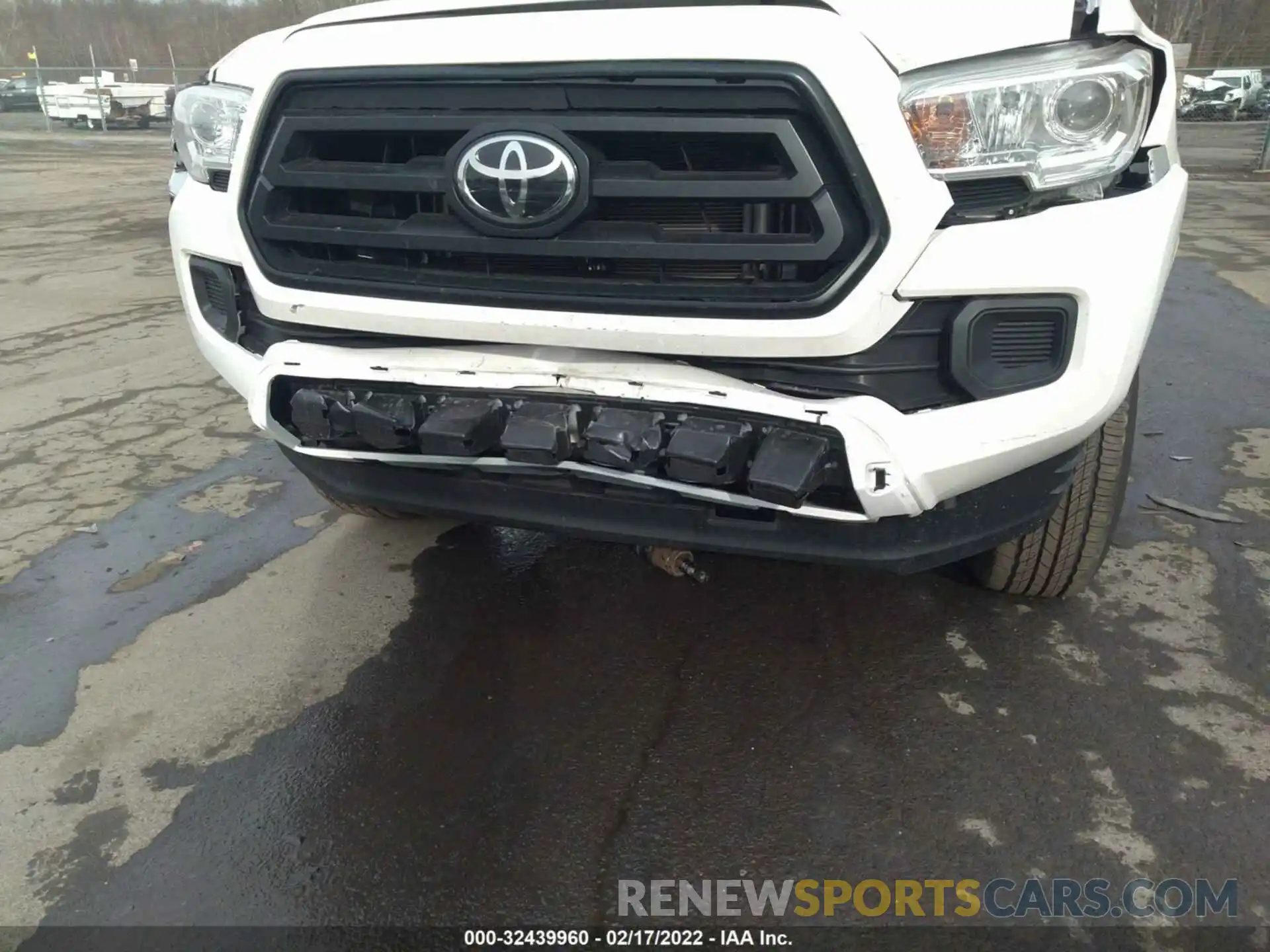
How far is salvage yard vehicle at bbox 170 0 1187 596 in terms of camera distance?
1.69 metres

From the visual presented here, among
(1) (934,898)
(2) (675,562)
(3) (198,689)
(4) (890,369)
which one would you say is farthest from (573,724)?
(4) (890,369)

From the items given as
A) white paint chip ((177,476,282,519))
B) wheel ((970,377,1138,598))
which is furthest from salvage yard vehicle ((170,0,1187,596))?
white paint chip ((177,476,282,519))

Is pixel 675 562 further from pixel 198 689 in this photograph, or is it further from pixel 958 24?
pixel 958 24

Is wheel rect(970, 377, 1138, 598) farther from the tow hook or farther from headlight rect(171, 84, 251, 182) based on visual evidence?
headlight rect(171, 84, 251, 182)

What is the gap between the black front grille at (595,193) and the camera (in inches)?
66.7

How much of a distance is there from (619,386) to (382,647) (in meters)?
1.19

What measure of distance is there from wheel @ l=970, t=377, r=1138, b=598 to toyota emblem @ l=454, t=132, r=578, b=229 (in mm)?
1371

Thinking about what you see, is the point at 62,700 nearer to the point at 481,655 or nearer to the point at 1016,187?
the point at 481,655

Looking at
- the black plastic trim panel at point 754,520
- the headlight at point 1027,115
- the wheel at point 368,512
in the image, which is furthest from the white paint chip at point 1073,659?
the wheel at point 368,512

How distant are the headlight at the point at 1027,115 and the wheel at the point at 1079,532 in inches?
31.3

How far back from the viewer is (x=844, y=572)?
9.63 ft

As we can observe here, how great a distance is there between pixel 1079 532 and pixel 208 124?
239cm

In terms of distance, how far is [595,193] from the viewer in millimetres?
1798

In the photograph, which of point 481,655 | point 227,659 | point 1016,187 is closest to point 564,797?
point 481,655
